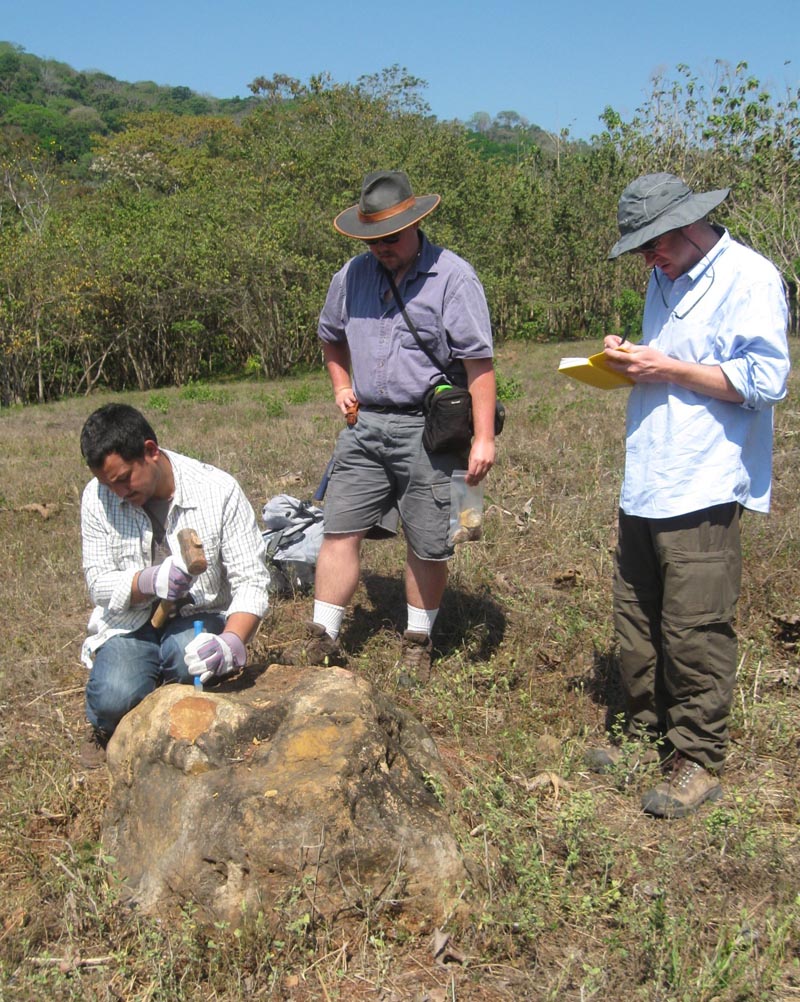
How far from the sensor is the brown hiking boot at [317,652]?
3.96 metres

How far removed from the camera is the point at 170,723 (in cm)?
302

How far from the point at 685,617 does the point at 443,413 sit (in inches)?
50.5

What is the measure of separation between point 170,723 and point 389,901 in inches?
35.9

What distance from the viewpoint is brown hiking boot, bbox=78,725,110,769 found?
355 cm

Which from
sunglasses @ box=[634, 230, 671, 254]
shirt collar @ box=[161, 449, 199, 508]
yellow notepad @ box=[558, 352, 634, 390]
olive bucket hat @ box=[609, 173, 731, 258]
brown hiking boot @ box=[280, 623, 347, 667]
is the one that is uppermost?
olive bucket hat @ box=[609, 173, 731, 258]

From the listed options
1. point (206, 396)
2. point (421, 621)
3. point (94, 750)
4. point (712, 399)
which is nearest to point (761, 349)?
point (712, 399)

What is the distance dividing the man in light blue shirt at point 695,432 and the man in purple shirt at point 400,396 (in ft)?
→ 2.79

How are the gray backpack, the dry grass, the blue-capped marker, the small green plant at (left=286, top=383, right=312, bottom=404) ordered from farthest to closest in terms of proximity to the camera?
the small green plant at (left=286, top=383, right=312, bottom=404)
the gray backpack
the blue-capped marker
the dry grass

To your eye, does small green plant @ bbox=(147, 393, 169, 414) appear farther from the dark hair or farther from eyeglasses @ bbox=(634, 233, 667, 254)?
eyeglasses @ bbox=(634, 233, 667, 254)

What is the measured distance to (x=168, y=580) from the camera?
10.6 feet

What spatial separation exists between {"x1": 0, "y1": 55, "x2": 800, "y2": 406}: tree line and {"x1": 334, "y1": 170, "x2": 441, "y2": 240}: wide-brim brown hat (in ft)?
47.2

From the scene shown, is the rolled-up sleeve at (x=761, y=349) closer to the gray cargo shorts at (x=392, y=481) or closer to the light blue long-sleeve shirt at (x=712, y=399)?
the light blue long-sleeve shirt at (x=712, y=399)

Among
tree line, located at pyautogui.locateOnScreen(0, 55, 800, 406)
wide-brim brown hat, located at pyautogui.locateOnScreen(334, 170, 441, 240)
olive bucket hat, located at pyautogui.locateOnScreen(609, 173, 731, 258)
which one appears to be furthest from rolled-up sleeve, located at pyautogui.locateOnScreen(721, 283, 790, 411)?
tree line, located at pyautogui.locateOnScreen(0, 55, 800, 406)

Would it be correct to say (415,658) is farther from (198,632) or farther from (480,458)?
(198,632)
